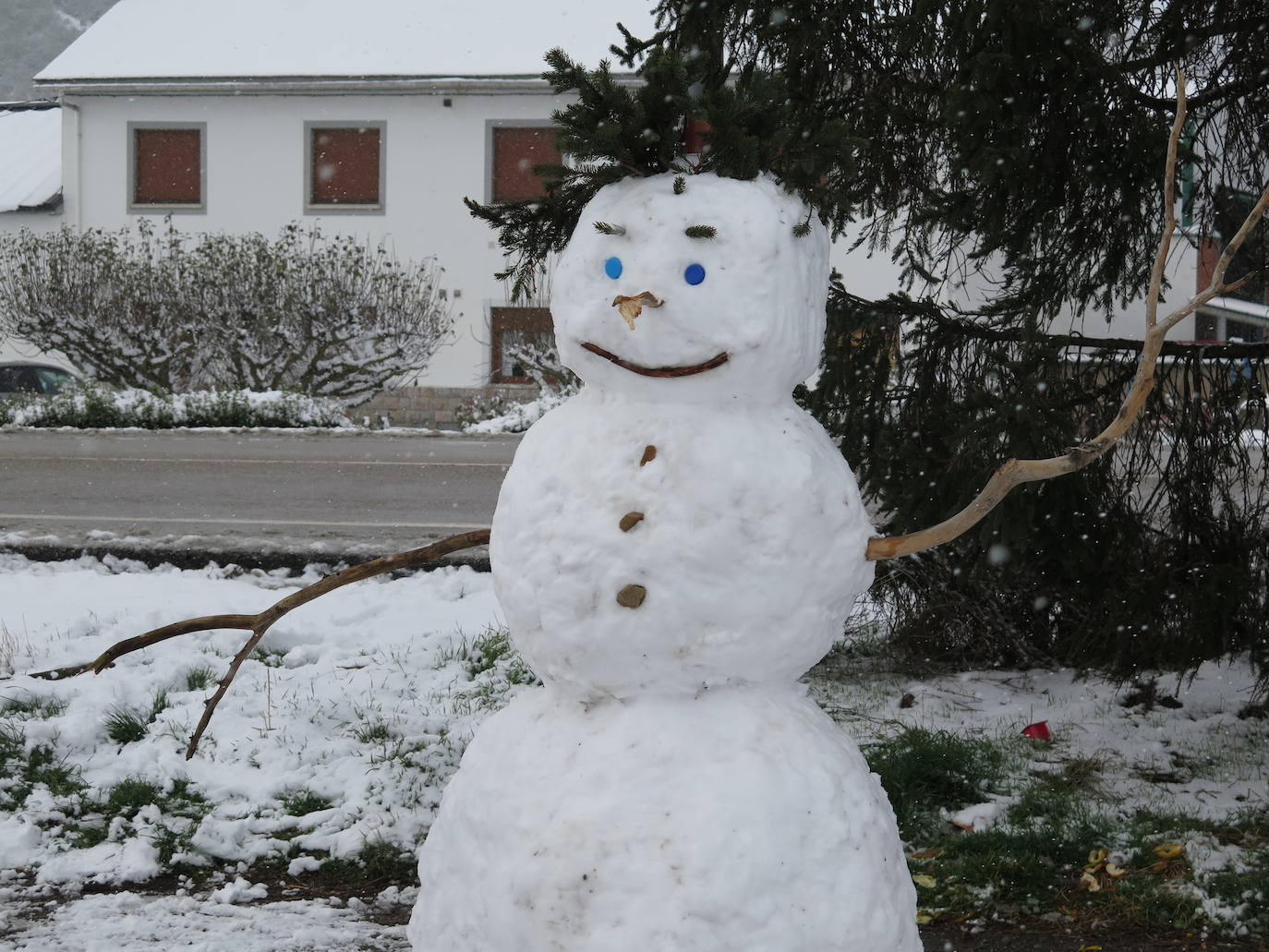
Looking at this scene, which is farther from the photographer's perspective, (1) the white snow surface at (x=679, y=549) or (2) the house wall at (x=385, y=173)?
(2) the house wall at (x=385, y=173)

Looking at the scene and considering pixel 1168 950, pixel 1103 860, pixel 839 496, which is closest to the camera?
pixel 839 496

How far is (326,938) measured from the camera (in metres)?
3.29

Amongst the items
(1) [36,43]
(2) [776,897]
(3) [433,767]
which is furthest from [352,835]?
(1) [36,43]

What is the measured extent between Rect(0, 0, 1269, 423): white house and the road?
843 centimetres

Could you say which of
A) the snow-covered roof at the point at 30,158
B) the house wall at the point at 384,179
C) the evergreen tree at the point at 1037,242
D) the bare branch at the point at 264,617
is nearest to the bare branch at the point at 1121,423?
the bare branch at the point at 264,617

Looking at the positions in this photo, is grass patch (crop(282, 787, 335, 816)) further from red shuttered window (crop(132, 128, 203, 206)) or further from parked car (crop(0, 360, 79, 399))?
red shuttered window (crop(132, 128, 203, 206))

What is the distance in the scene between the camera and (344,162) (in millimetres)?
24578

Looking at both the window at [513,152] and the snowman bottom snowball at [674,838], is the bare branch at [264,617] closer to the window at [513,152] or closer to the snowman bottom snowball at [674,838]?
the snowman bottom snowball at [674,838]

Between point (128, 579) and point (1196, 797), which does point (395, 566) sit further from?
point (128, 579)

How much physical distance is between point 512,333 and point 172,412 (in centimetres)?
684

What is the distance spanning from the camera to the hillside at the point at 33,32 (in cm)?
5850

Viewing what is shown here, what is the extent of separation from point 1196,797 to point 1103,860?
618 mm

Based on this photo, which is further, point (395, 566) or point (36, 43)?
point (36, 43)

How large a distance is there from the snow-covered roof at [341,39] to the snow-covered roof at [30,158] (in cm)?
231
